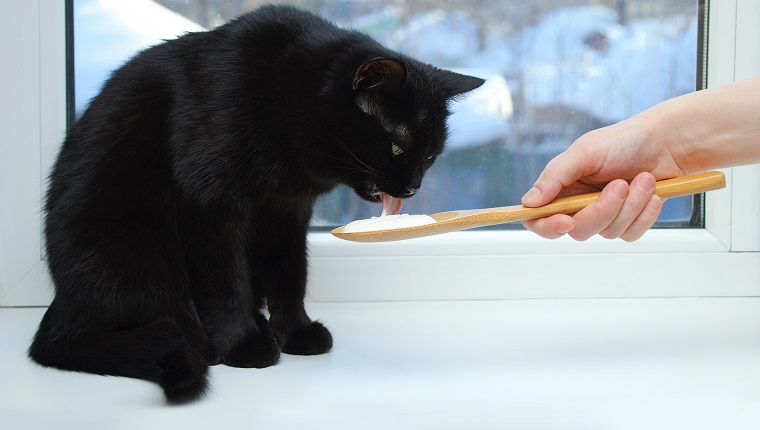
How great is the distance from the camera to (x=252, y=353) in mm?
1105

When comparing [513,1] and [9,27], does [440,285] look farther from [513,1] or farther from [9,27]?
[9,27]

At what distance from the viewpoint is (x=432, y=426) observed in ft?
2.83

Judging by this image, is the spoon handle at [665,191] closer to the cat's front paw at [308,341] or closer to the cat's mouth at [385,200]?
the cat's mouth at [385,200]

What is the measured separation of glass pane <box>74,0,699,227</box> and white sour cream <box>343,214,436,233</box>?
1.71 feet

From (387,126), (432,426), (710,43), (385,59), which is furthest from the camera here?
(710,43)

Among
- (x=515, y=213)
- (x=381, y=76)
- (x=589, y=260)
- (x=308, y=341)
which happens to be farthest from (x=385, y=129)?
(x=589, y=260)

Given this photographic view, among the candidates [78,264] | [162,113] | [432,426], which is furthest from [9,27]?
[432,426]

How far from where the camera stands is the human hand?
1.04m

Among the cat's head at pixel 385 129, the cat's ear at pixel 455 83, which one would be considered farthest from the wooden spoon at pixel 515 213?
the cat's ear at pixel 455 83

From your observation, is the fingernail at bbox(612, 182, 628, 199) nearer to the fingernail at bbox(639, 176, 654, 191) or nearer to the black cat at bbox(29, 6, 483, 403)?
the fingernail at bbox(639, 176, 654, 191)

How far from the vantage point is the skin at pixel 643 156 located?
3.43ft

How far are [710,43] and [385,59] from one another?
33.8 inches

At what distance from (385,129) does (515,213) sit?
25 centimetres

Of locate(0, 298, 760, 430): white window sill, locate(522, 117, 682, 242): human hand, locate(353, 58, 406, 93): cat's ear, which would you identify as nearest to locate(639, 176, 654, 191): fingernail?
locate(522, 117, 682, 242): human hand
